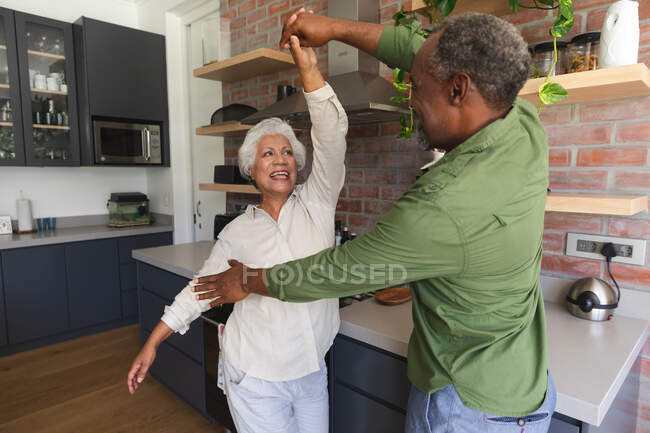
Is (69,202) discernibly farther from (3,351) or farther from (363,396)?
(363,396)

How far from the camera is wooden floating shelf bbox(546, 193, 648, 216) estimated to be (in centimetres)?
116

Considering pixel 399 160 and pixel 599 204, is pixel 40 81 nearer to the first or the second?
pixel 399 160

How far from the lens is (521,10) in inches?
61.1

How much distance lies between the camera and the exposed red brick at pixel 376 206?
206 centimetres

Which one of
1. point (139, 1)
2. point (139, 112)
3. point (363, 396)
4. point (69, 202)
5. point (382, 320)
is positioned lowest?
point (363, 396)

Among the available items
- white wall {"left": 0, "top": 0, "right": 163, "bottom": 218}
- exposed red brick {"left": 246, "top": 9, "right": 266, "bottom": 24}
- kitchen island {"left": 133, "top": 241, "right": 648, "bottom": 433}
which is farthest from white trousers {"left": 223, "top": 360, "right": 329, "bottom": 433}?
white wall {"left": 0, "top": 0, "right": 163, "bottom": 218}

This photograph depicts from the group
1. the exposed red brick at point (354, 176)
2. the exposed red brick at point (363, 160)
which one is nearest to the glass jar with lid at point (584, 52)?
the exposed red brick at point (363, 160)

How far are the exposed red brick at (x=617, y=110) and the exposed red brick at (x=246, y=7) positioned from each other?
212cm

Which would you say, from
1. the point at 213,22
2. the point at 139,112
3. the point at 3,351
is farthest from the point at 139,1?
the point at 3,351

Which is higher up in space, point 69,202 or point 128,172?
point 128,172

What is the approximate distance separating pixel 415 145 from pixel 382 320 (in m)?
0.90

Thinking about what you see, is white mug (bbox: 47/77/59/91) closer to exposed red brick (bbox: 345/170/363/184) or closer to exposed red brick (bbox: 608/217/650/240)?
exposed red brick (bbox: 345/170/363/184)

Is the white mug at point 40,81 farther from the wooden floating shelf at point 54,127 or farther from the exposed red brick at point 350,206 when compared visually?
the exposed red brick at point 350,206

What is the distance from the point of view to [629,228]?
4.49 feet
